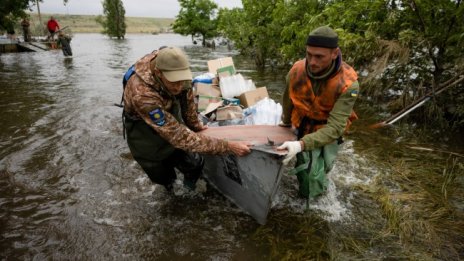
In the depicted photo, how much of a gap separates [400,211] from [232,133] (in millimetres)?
2191

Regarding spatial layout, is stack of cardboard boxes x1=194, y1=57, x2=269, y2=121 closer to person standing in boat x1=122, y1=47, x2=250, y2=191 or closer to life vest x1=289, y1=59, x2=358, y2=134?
person standing in boat x1=122, y1=47, x2=250, y2=191

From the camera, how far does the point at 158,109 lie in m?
2.63

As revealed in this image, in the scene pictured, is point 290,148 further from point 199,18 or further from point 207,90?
point 199,18

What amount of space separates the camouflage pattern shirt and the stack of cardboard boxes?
63.2 inches

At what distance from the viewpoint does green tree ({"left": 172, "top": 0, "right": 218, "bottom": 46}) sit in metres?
29.9

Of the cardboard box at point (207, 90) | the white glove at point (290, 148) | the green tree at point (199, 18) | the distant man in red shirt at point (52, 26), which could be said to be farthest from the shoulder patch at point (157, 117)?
the green tree at point (199, 18)

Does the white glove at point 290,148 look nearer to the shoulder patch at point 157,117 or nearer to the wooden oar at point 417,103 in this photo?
the shoulder patch at point 157,117

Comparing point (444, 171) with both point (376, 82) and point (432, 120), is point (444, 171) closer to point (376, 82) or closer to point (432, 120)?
point (432, 120)

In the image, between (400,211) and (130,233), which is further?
(400,211)

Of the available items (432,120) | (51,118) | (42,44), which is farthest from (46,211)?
(42,44)

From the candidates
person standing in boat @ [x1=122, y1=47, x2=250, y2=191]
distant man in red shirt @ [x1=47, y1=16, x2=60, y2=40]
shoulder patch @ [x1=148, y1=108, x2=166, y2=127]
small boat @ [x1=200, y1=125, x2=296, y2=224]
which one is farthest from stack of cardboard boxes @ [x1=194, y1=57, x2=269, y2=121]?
distant man in red shirt @ [x1=47, y1=16, x2=60, y2=40]

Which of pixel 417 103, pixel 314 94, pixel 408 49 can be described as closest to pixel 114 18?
pixel 408 49

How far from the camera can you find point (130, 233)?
3258 mm

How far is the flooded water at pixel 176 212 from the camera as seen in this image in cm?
302
